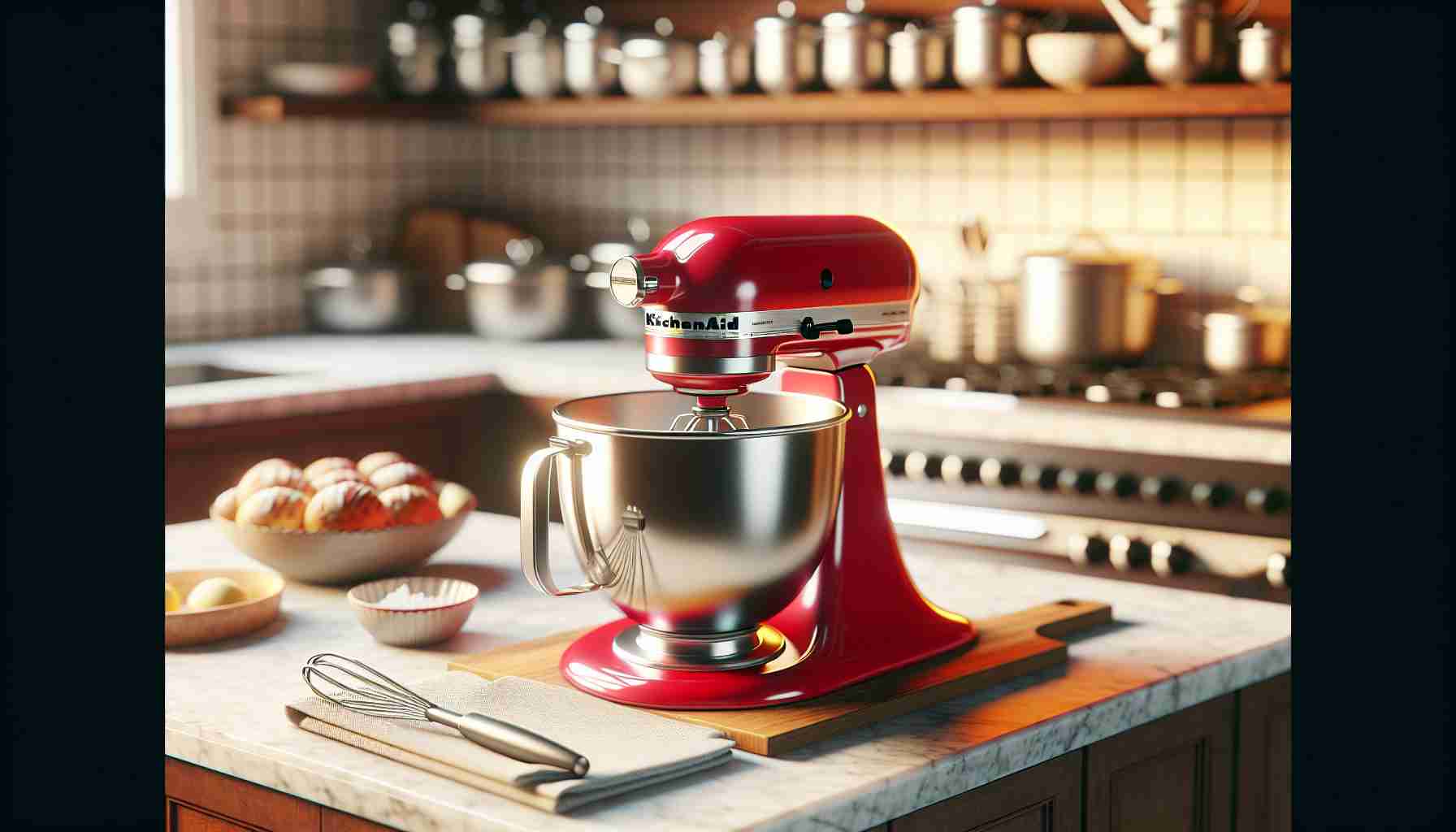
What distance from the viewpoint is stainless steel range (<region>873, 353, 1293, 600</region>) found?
9.06 feet

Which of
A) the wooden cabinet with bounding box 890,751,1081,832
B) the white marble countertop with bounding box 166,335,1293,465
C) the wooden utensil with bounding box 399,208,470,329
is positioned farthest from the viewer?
the wooden utensil with bounding box 399,208,470,329

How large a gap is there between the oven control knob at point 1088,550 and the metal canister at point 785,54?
1239 millimetres

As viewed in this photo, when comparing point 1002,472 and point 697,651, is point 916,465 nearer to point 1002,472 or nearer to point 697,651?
point 1002,472

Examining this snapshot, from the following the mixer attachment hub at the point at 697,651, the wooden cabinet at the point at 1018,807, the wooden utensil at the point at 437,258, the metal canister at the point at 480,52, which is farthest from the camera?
the wooden utensil at the point at 437,258

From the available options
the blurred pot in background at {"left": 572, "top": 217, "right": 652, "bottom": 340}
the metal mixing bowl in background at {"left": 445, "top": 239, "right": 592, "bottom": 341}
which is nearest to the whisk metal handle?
the blurred pot in background at {"left": 572, "top": 217, "right": 652, "bottom": 340}

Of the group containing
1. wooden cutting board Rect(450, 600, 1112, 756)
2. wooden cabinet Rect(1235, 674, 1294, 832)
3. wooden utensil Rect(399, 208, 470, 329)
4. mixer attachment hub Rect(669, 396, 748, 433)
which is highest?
wooden utensil Rect(399, 208, 470, 329)

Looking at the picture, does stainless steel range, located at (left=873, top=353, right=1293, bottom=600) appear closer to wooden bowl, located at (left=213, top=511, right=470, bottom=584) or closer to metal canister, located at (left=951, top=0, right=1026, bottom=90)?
metal canister, located at (left=951, top=0, right=1026, bottom=90)

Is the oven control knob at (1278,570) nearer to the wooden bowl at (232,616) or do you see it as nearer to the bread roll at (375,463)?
the bread roll at (375,463)

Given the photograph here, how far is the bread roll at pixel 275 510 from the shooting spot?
1.48m

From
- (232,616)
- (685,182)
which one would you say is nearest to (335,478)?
(232,616)

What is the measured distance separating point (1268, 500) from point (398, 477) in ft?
5.54

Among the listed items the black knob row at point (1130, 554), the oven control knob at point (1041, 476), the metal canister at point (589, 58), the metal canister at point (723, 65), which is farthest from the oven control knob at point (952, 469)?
the metal canister at point (589, 58)

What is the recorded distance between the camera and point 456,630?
1.37 meters
